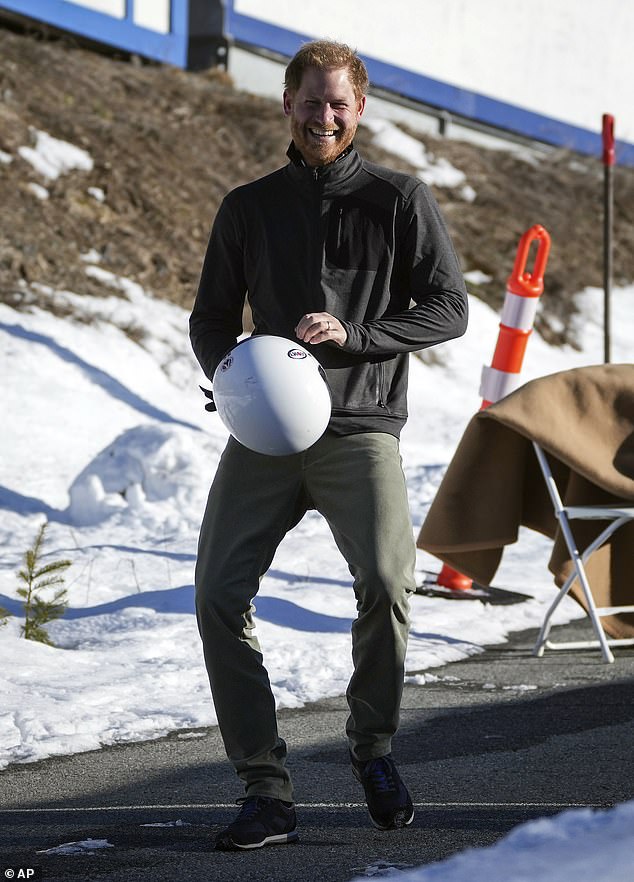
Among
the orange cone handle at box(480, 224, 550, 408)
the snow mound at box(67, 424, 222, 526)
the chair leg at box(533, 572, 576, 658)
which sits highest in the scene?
the orange cone handle at box(480, 224, 550, 408)

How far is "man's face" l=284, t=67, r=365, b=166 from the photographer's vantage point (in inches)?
143

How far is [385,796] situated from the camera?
140 inches

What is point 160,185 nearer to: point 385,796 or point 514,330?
point 514,330

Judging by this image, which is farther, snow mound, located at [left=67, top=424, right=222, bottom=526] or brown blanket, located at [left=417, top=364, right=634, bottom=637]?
snow mound, located at [left=67, top=424, right=222, bottom=526]

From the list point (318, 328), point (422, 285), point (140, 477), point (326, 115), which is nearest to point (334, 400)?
point (318, 328)

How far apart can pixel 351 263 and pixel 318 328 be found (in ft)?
1.08

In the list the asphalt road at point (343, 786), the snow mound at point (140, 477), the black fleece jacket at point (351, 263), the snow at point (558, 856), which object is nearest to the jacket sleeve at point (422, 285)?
the black fleece jacket at point (351, 263)

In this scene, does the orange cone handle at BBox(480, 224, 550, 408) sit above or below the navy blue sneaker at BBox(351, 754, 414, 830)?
above

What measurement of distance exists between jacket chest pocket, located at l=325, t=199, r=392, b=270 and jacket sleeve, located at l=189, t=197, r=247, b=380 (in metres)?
0.28

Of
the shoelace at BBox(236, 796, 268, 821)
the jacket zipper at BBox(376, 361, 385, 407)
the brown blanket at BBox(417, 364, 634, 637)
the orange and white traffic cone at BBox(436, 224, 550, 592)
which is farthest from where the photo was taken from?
the orange and white traffic cone at BBox(436, 224, 550, 592)

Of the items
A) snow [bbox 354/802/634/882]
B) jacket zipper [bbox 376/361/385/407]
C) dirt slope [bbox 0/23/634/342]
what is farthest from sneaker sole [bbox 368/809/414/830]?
dirt slope [bbox 0/23/634/342]

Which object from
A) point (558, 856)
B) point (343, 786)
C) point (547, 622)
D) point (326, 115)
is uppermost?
point (326, 115)

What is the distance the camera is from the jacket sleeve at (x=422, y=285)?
3631 mm

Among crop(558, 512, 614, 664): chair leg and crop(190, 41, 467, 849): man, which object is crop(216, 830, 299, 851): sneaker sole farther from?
crop(558, 512, 614, 664): chair leg
